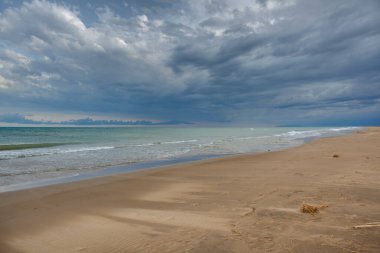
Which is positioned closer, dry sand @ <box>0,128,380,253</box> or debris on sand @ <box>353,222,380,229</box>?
dry sand @ <box>0,128,380,253</box>

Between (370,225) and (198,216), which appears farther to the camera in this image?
(198,216)

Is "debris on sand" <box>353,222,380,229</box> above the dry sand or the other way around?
above

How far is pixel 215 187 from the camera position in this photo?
369 inches

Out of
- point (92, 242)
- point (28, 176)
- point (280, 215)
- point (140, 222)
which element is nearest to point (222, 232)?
point (280, 215)

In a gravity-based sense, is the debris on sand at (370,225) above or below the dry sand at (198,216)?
above

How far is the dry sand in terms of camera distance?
446cm

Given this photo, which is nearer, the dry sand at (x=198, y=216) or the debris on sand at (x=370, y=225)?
the dry sand at (x=198, y=216)

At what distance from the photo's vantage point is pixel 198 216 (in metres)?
6.02

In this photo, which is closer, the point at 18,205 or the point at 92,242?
the point at 92,242

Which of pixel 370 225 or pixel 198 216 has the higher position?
pixel 370 225

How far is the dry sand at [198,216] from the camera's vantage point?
4.46m

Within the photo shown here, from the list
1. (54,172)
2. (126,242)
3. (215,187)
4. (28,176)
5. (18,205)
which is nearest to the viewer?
(126,242)

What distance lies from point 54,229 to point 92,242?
144 cm

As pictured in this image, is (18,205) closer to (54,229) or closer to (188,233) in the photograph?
(54,229)
